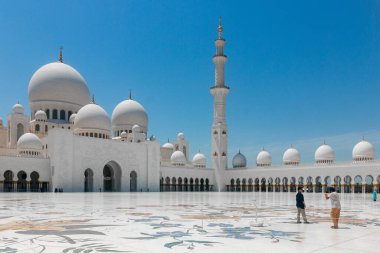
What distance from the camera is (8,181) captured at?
111 ft

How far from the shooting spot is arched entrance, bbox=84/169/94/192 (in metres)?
37.6

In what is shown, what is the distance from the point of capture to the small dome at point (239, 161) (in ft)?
174

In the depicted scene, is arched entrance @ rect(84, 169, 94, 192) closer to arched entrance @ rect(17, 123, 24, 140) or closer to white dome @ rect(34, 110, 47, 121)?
white dome @ rect(34, 110, 47, 121)

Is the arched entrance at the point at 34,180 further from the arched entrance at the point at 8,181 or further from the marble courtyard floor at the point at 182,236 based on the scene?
the marble courtyard floor at the point at 182,236

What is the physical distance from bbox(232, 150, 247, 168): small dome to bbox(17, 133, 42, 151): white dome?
26.3 meters

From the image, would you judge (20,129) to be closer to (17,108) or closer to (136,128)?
(17,108)

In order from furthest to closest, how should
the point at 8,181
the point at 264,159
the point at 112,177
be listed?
the point at 264,159 < the point at 112,177 < the point at 8,181

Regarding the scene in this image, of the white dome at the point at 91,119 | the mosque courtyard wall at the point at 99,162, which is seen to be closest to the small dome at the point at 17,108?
the white dome at the point at 91,119

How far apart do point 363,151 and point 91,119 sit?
28206 mm

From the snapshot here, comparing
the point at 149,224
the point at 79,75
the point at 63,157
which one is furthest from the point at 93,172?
the point at 149,224

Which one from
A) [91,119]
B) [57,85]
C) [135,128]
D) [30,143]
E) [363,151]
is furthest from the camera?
[135,128]

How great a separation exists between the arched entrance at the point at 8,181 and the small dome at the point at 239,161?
1138 inches

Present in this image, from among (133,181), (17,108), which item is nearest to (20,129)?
(17,108)

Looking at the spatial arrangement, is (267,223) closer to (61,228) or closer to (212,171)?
(61,228)
